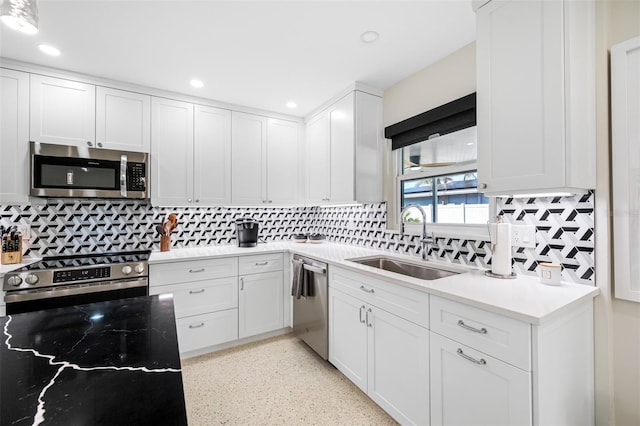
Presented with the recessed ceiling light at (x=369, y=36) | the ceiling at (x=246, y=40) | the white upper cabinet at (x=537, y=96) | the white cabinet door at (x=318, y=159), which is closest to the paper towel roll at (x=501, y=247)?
the white upper cabinet at (x=537, y=96)

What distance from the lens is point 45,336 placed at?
37.6 inches

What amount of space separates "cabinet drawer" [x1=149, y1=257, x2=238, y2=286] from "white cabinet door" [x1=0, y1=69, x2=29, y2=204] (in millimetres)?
1137

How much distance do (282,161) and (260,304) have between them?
164cm

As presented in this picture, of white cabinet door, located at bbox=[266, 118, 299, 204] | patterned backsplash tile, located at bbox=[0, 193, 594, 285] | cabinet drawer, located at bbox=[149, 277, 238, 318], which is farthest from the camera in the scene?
white cabinet door, located at bbox=[266, 118, 299, 204]

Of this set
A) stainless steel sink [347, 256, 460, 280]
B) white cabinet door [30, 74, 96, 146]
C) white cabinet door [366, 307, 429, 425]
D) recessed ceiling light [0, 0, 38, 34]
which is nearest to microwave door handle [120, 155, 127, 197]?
white cabinet door [30, 74, 96, 146]

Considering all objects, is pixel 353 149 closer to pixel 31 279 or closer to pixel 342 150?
pixel 342 150

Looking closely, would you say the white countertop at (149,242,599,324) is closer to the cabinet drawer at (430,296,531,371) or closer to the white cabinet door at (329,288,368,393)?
the cabinet drawer at (430,296,531,371)

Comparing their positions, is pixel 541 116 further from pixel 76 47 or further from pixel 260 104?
pixel 76 47

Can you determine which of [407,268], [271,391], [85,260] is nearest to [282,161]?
[407,268]

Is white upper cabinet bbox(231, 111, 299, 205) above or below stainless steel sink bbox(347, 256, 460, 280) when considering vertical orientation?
above

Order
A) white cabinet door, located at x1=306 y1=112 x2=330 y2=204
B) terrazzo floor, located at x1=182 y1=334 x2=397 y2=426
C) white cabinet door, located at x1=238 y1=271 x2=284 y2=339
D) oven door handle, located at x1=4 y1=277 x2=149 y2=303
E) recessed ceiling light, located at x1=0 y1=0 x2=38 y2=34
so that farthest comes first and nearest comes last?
white cabinet door, located at x1=306 y1=112 x2=330 y2=204, white cabinet door, located at x1=238 y1=271 x2=284 y2=339, oven door handle, located at x1=4 y1=277 x2=149 y2=303, terrazzo floor, located at x1=182 y1=334 x2=397 y2=426, recessed ceiling light, located at x1=0 y1=0 x2=38 y2=34

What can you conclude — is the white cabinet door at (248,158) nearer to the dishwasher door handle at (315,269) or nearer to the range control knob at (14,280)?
the dishwasher door handle at (315,269)

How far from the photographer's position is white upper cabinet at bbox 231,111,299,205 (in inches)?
123

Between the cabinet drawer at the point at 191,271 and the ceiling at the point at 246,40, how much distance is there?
5.42ft
